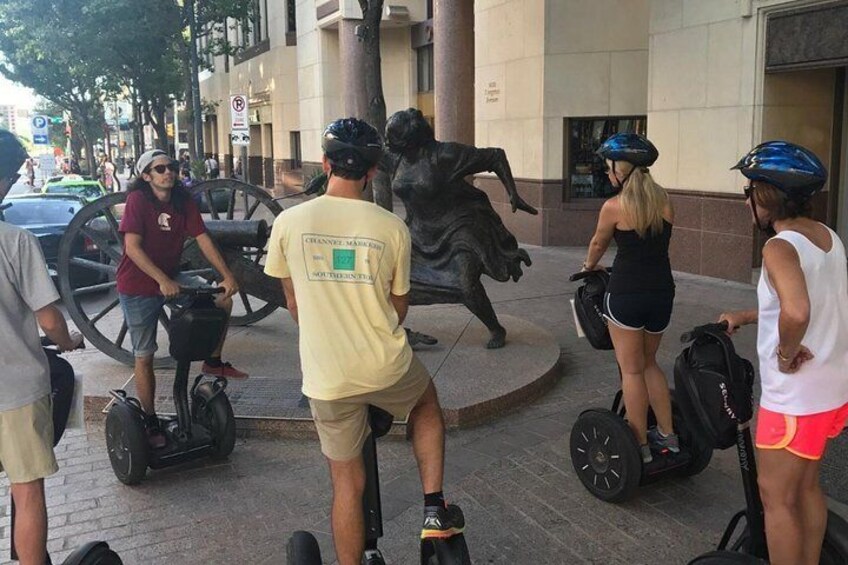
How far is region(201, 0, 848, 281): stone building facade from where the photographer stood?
33.0 ft

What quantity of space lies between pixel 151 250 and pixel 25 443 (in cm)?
211

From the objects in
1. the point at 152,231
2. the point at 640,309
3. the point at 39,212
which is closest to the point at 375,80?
the point at 152,231

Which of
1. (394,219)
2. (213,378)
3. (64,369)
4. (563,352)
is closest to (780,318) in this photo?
(394,219)

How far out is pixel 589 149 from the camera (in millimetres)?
14344

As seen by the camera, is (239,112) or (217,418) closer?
(217,418)

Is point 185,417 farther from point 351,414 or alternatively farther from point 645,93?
point 645,93

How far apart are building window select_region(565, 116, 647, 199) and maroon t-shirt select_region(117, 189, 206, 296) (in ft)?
33.1

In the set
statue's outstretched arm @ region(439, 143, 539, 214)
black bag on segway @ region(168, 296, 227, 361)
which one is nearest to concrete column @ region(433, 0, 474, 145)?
statue's outstretched arm @ region(439, 143, 539, 214)

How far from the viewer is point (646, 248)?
4.03 metres

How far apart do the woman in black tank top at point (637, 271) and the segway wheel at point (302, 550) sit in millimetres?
1799

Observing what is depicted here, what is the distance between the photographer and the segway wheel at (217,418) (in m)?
4.90

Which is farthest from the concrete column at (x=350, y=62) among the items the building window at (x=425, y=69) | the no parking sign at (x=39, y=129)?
the no parking sign at (x=39, y=129)

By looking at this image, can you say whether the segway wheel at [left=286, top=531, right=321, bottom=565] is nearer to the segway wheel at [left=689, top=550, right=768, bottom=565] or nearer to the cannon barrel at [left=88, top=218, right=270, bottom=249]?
the segway wheel at [left=689, top=550, right=768, bottom=565]

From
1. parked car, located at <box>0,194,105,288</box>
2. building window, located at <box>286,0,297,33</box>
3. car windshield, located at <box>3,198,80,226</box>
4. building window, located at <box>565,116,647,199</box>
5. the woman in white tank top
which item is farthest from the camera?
building window, located at <box>286,0,297,33</box>
